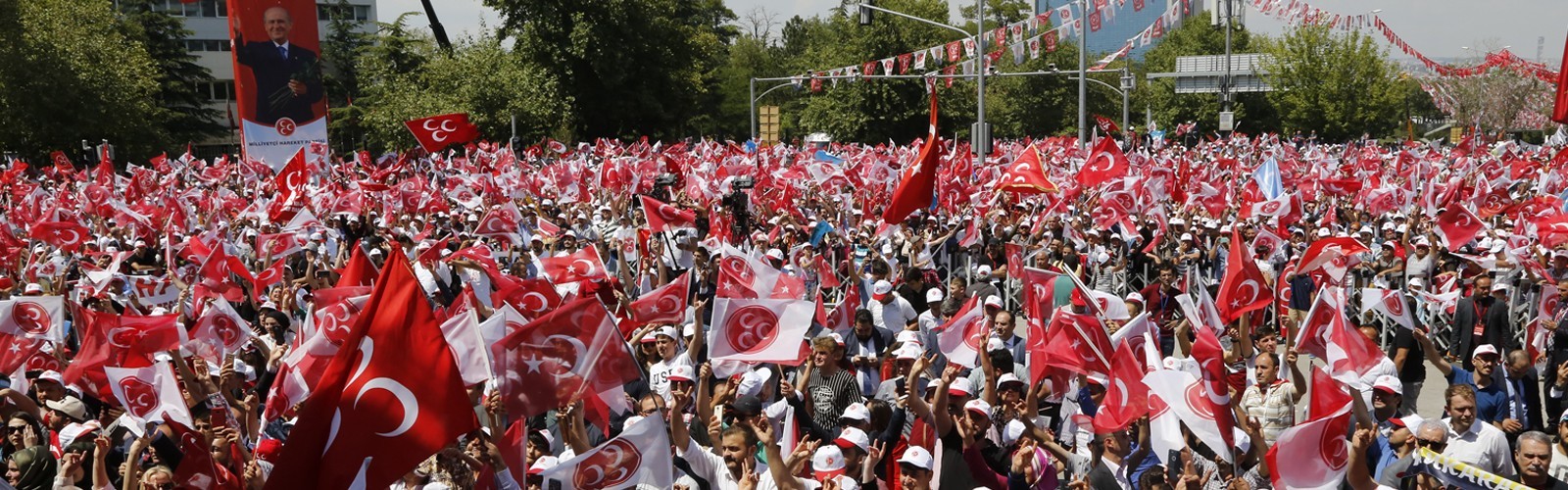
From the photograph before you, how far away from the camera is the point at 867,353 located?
29.6 feet

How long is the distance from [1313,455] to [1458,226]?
8886mm

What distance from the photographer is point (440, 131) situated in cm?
2908

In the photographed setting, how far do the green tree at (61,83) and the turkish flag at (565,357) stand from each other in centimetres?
3693

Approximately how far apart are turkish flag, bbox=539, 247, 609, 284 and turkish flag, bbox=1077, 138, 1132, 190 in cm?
992

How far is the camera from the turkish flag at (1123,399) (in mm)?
6605

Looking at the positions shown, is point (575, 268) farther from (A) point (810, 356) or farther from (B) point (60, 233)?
(B) point (60, 233)

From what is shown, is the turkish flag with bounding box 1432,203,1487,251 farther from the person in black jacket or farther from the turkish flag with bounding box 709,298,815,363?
the turkish flag with bounding box 709,298,815,363

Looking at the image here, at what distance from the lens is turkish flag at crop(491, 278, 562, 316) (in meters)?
9.88

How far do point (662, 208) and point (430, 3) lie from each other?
42.8 meters

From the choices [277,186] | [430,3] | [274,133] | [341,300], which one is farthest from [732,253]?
[430,3]

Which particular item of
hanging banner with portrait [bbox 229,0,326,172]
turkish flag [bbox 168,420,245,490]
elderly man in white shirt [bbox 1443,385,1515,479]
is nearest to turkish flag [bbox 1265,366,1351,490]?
elderly man in white shirt [bbox 1443,385,1515,479]

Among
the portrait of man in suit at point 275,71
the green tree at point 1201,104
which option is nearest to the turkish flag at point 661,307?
the portrait of man in suit at point 275,71

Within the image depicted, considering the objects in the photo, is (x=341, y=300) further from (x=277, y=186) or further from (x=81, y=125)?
(x=81, y=125)

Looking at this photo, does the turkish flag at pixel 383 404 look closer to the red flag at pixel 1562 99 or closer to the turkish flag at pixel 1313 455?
the turkish flag at pixel 1313 455
